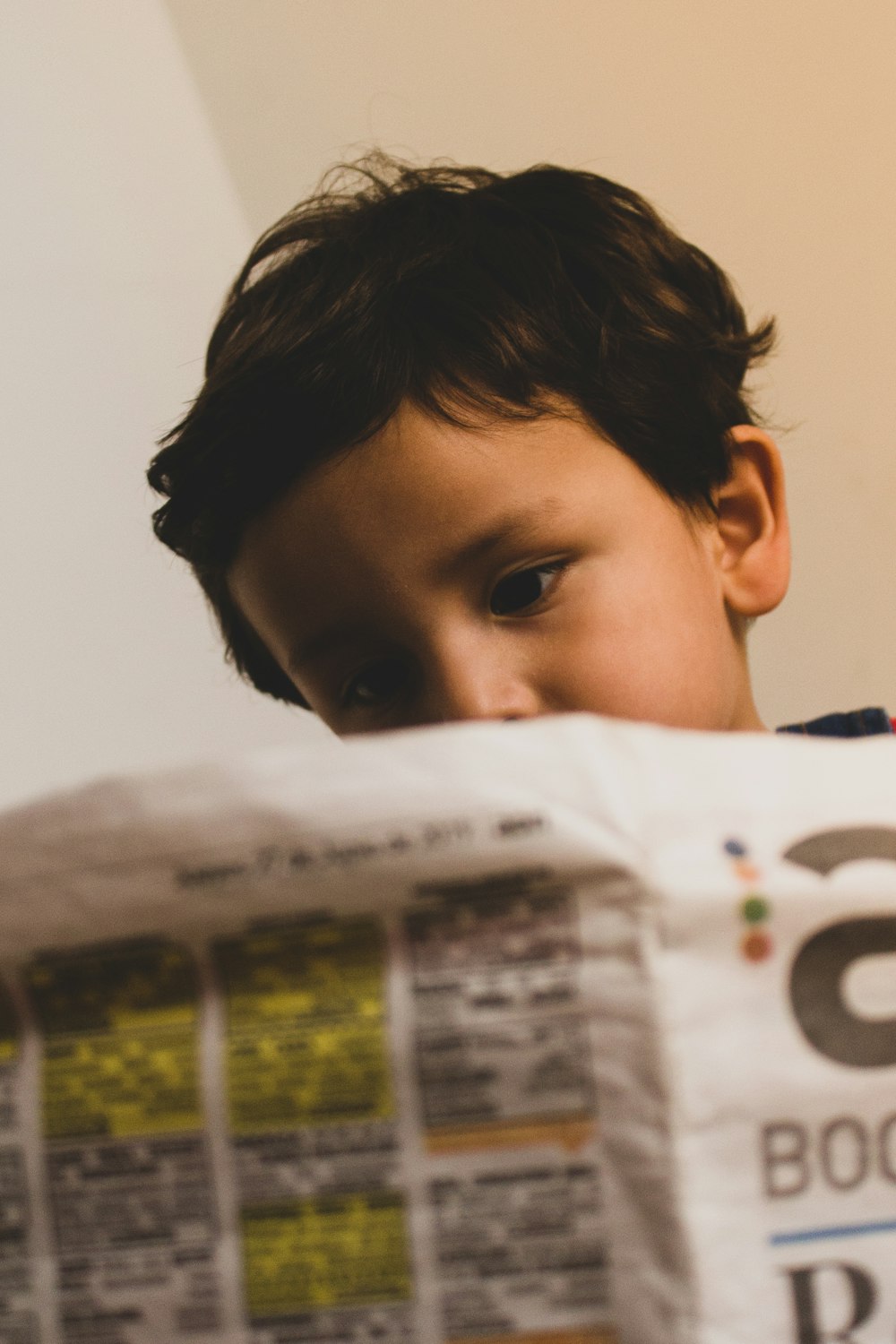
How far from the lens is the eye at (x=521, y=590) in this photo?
45cm

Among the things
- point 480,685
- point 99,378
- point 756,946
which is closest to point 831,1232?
point 756,946

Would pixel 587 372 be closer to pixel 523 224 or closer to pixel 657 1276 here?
pixel 523 224

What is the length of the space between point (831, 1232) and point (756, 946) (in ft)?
0.17

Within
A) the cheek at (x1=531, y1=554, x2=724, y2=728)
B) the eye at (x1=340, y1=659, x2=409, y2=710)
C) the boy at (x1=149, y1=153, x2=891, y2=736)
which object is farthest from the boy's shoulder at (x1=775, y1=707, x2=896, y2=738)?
the eye at (x1=340, y1=659, x2=409, y2=710)

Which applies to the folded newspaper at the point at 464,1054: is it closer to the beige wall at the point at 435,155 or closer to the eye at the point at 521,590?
the eye at the point at 521,590

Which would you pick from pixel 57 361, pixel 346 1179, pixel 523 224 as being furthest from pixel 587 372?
pixel 346 1179

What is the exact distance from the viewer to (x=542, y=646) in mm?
440

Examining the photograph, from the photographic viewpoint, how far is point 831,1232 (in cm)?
19

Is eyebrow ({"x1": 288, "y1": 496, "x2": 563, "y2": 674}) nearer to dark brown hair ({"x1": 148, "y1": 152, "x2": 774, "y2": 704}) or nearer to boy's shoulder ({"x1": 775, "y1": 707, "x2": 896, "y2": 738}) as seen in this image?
dark brown hair ({"x1": 148, "y1": 152, "x2": 774, "y2": 704})

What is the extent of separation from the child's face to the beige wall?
0.22 metres

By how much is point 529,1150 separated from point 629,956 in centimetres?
4

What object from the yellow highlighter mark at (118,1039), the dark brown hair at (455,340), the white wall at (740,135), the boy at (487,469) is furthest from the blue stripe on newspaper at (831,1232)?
the white wall at (740,135)

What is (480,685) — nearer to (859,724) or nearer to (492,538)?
(492,538)

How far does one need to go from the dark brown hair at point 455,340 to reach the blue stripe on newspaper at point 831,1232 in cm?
35
